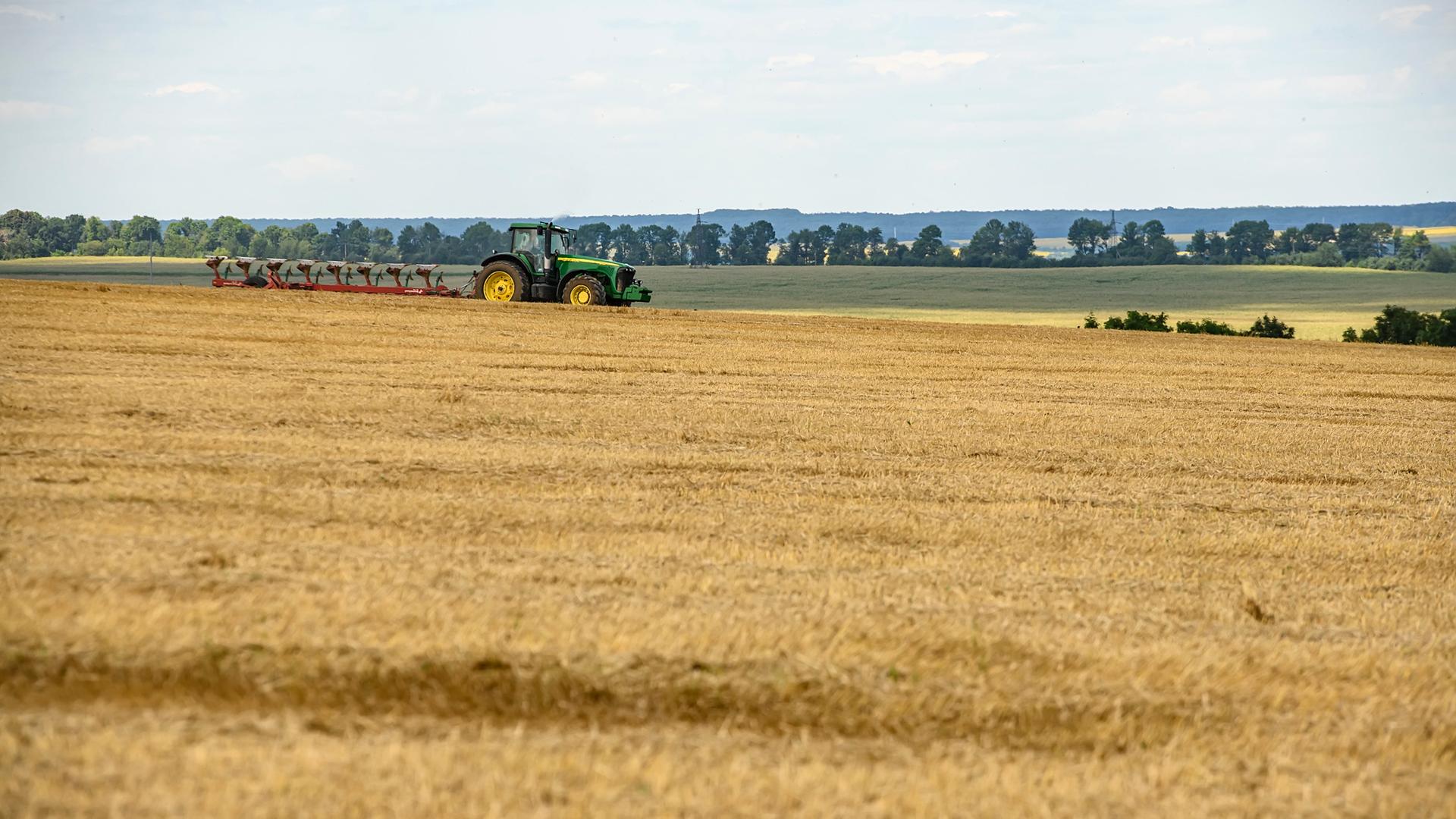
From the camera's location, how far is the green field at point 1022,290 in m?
67.6

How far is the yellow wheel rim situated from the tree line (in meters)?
71.9

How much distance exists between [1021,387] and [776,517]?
352 inches

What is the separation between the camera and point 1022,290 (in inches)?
3356

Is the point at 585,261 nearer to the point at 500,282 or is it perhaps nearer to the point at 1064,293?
the point at 500,282

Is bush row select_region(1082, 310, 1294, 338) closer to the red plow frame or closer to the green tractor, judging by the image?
the green tractor

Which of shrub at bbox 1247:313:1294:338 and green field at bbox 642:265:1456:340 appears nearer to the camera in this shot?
shrub at bbox 1247:313:1294:338

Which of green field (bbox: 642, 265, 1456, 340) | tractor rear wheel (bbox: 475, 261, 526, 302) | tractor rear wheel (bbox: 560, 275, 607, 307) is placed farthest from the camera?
green field (bbox: 642, 265, 1456, 340)

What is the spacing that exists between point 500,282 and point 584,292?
1960mm

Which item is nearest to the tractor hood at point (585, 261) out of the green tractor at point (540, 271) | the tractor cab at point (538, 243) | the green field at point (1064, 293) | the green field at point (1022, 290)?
the green tractor at point (540, 271)

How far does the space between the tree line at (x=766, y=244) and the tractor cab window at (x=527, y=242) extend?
235 ft

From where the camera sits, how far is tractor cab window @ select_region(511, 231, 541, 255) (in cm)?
2812

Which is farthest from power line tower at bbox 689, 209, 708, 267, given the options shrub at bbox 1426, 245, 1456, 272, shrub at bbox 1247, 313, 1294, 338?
shrub at bbox 1247, 313, 1294, 338

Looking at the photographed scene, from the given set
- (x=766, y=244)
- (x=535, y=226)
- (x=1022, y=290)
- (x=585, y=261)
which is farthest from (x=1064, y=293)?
(x=535, y=226)

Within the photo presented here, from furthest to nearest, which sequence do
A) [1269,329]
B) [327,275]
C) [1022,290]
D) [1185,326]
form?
[1022,290] → [1269,329] → [1185,326] → [327,275]
